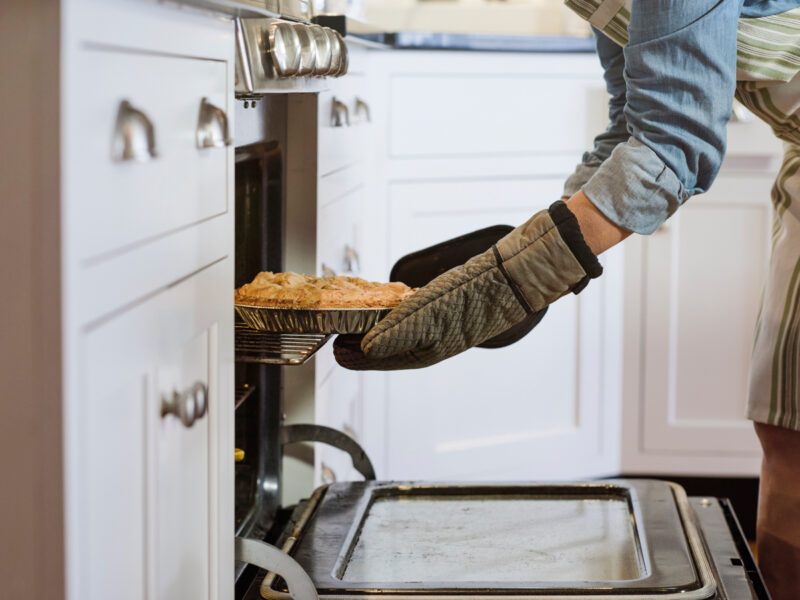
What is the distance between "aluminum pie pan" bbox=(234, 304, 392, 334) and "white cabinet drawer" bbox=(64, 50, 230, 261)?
0.16 metres

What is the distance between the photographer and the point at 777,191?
1.20 m

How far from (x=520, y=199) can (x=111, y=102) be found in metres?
1.49

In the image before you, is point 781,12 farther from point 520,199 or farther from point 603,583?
point 520,199

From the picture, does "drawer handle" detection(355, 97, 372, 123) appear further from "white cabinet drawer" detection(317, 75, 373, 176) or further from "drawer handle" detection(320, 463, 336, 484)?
"drawer handle" detection(320, 463, 336, 484)

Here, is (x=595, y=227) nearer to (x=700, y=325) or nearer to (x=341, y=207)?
(x=341, y=207)

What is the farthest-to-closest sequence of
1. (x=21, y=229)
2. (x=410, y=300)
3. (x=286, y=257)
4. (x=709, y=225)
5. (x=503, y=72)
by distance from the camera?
(x=709, y=225) → (x=503, y=72) → (x=286, y=257) → (x=410, y=300) → (x=21, y=229)

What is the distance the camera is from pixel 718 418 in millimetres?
2188

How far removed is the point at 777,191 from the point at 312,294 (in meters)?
0.56

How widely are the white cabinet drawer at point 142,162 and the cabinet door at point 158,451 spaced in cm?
5

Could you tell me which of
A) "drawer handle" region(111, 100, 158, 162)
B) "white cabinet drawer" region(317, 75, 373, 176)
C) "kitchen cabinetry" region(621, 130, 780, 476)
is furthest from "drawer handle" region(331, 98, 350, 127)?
"kitchen cabinetry" region(621, 130, 780, 476)

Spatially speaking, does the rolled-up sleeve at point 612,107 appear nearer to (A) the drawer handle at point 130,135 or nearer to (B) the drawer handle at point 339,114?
(B) the drawer handle at point 339,114

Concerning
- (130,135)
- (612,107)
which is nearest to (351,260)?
(612,107)

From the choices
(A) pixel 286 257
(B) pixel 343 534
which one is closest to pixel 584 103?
(A) pixel 286 257

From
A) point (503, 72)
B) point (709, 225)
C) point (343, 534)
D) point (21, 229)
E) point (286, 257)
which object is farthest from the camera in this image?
point (709, 225)
